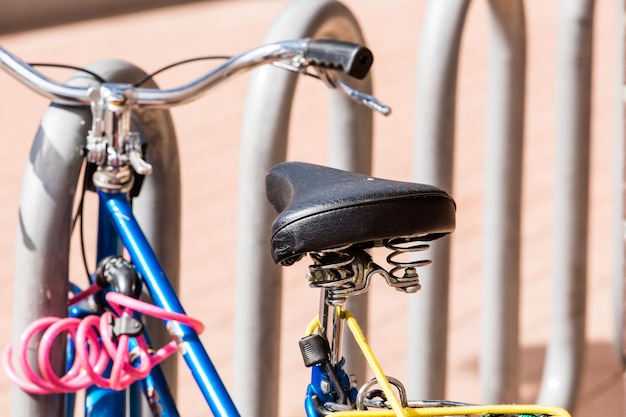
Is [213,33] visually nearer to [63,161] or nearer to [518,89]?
[518,89]

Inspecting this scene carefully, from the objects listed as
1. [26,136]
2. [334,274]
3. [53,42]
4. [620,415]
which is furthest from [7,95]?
[334,274]

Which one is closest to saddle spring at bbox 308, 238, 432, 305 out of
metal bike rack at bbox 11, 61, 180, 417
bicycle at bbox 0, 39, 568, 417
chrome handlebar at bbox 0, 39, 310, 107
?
bicycle at bbox 0, 39, 568, 417

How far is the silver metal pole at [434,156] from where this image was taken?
203 centimetres

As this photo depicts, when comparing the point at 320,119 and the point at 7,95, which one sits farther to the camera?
the point at 7,95

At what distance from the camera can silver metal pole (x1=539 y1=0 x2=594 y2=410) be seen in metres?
2.45

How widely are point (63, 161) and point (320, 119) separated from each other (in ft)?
11.5

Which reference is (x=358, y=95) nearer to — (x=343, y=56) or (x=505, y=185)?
(x=343, y=56)

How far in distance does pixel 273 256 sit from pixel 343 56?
314 millimetres

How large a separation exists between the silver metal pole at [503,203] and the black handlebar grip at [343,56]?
0.88 m

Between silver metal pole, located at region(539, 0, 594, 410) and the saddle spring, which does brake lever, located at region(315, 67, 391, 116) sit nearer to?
the saddle spring

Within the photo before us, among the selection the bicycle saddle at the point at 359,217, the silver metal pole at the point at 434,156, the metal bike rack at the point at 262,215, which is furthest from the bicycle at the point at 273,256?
the silver metal pole at the point at 434,156

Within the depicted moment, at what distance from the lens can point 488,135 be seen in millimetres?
2336

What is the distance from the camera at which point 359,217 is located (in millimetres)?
1181

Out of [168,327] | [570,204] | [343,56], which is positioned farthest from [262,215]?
[570,204]
